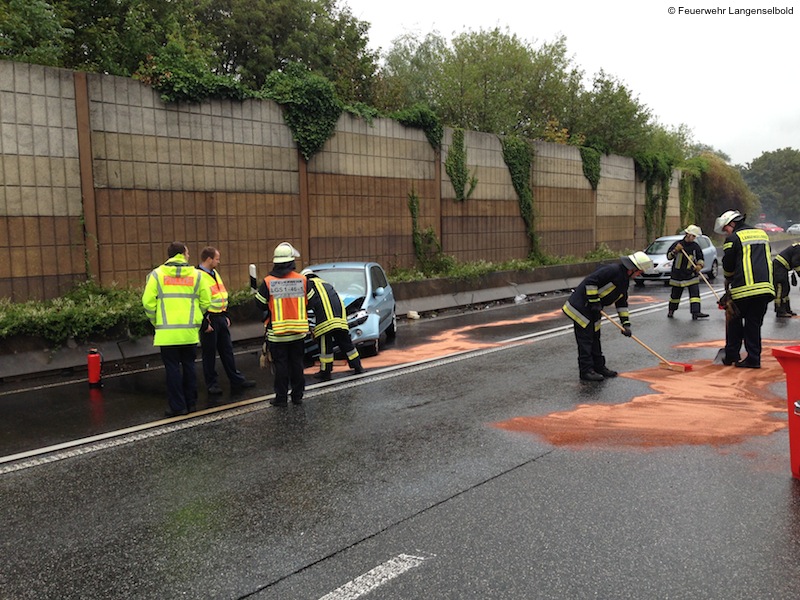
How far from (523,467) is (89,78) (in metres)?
10.3

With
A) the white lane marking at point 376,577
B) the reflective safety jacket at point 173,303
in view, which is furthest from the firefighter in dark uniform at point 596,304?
the white lane marking at point 376,577

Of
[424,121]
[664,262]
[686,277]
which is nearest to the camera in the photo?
[686,277]

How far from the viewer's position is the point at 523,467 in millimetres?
5574

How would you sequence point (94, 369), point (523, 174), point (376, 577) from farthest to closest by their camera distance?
1. point (523, 174)
2. point (94, 369)
3. point (376, 577)

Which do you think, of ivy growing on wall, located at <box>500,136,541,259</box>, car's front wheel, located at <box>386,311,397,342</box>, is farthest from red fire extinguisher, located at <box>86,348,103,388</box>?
ivy growing on wall, located at <box>500,136,541,259</box>

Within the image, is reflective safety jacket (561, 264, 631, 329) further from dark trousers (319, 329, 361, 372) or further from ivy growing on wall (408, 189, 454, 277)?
ivy growing on wall (408, 189, 454, 277)

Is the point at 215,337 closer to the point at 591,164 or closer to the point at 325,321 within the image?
the point at 325,321

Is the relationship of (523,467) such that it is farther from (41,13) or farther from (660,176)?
(660,176)

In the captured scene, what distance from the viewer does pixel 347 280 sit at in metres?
11.8

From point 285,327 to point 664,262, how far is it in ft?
55.4

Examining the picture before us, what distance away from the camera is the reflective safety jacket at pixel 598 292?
8828mm

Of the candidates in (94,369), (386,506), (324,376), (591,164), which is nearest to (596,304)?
(324,376)

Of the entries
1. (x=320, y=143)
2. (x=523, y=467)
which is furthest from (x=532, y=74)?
(x=523, y=467)

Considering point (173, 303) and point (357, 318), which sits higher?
point (173, 303)
